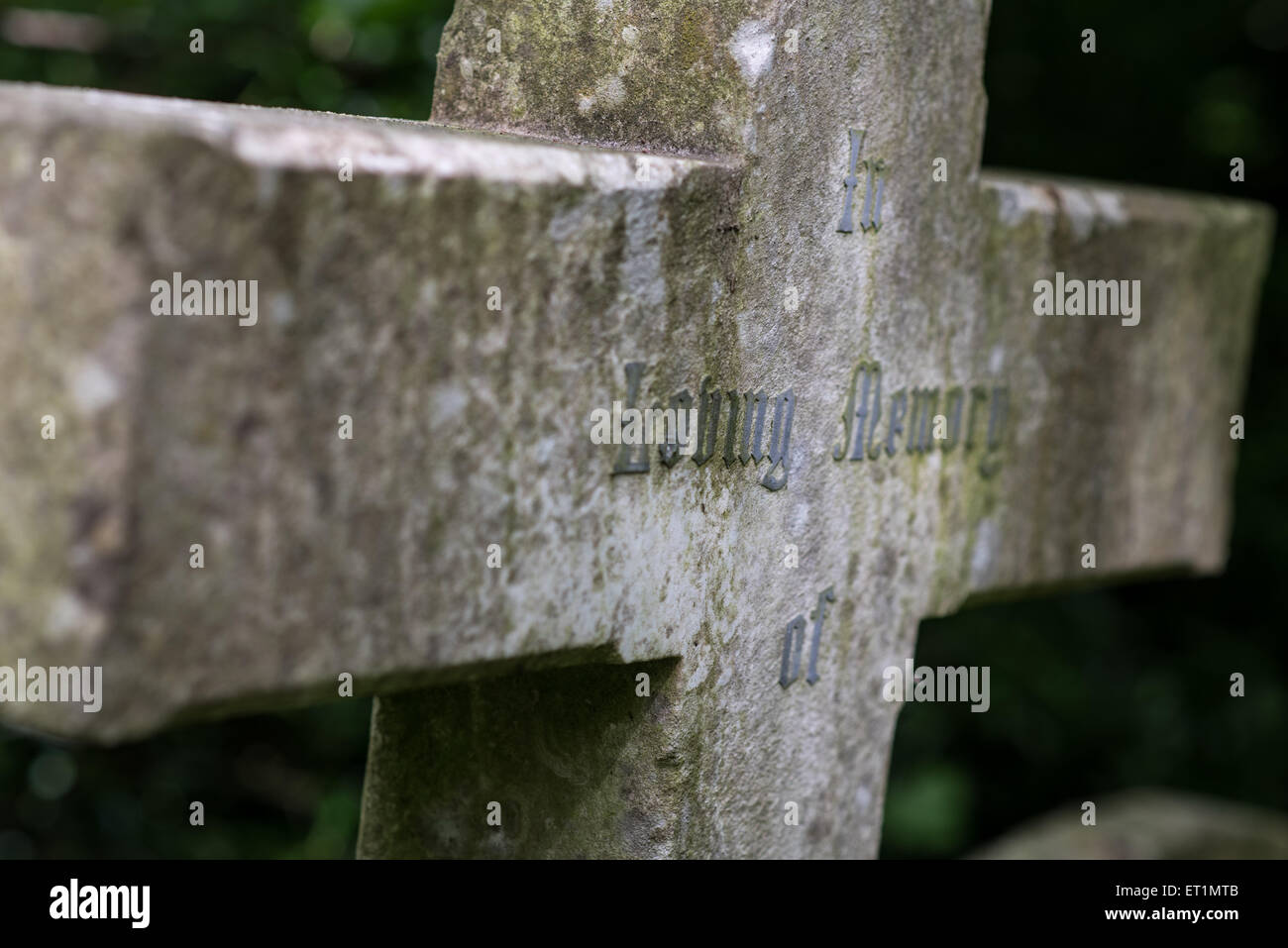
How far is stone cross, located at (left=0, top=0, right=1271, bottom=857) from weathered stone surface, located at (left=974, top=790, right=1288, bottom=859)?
1035mm

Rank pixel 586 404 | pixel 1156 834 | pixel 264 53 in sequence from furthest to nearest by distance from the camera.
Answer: pixel 1156 834, pixel 264 53, pixel 586 404

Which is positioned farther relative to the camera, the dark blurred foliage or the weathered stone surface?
the weathered stone surface

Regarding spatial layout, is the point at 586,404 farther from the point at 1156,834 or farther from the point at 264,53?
the point at 1156,834

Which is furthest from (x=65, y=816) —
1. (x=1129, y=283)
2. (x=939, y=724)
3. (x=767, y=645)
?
(x=1129, y=283)

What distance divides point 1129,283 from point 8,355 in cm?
192

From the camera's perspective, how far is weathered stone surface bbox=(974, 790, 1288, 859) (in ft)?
11.4

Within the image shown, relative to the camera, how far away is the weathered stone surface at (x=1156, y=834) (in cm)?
346

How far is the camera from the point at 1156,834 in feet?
11.5

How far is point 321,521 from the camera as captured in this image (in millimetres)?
1272

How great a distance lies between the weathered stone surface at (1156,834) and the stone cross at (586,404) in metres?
1.04

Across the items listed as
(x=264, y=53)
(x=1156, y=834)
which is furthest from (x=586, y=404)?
(x=1156, y=834)

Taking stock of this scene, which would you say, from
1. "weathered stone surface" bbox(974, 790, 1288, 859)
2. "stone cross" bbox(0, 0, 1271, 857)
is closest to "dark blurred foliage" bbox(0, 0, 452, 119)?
"stone cross" bbox(0, 0, 1271, 857)

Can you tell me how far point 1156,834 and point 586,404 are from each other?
101 inches

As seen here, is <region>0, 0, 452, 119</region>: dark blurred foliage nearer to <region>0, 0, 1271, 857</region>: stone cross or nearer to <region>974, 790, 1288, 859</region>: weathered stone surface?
<region>0, 0, 1271, 857</region>: stone cross
